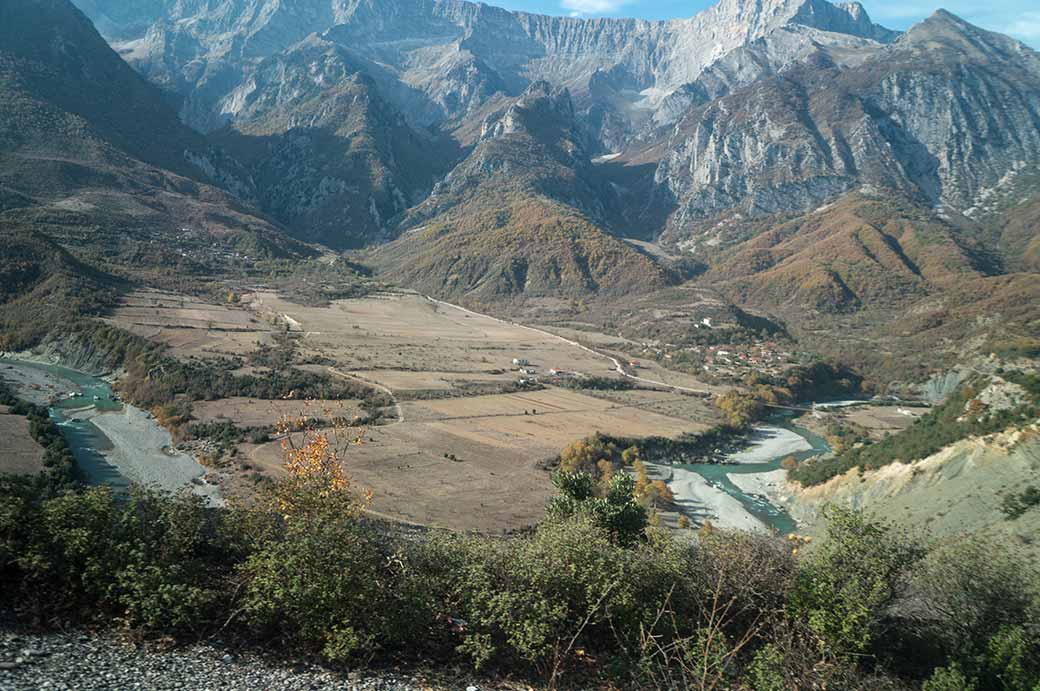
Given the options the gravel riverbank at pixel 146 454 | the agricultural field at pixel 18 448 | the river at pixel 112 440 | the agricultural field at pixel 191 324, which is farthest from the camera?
the agricultural field at pixel 191 324

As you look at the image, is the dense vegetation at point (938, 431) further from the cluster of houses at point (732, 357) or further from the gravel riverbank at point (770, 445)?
the cluster of houses at point (732, 357)

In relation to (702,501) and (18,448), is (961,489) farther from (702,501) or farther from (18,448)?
(18,448)

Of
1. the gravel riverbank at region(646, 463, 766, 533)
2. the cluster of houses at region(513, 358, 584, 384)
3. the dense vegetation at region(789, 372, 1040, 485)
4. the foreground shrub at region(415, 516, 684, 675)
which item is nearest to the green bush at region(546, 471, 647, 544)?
the foreground shrub at region(415, 516, 684, 675)

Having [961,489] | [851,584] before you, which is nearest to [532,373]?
[961,489]

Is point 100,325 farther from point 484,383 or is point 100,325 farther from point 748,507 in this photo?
point 748,507

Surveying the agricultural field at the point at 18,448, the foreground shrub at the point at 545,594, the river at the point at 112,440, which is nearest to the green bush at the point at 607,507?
the foreground shrub at the point at 545,594

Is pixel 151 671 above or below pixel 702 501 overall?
above

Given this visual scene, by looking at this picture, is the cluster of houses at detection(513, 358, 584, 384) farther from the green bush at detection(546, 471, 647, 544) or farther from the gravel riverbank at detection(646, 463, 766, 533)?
the green bush at detection(546, 471, 647, 544)
